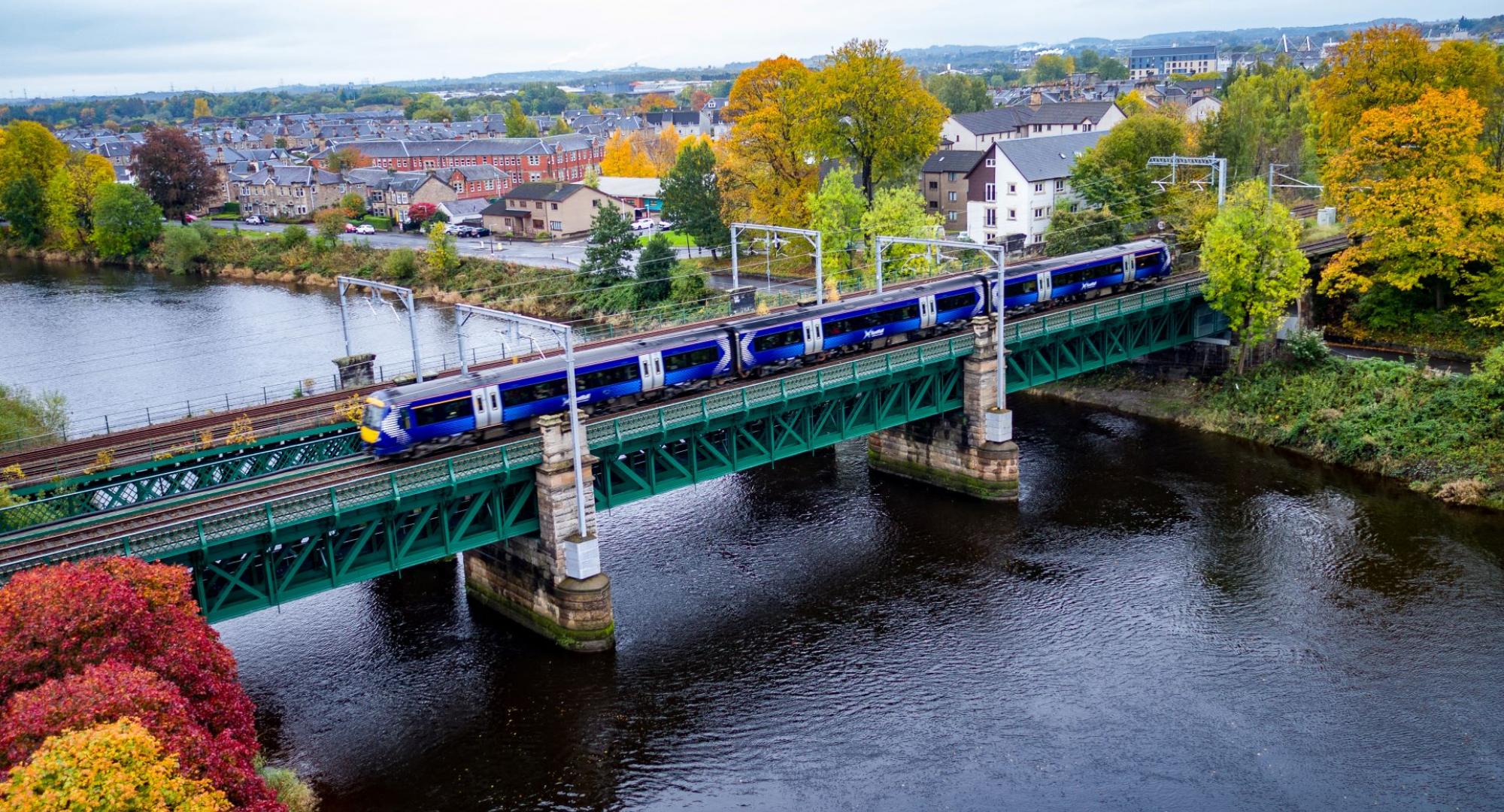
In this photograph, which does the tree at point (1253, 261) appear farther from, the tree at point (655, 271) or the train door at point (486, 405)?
the tree at point (655, 271)

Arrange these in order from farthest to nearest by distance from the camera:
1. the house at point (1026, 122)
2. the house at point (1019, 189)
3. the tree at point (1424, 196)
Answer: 1. the house at point (1026, 122)
2. the house at point (1019, 189)
3. the tree at point (1424, 196)

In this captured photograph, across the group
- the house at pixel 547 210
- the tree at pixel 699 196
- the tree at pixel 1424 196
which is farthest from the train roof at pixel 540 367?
the house at pixel 547 210

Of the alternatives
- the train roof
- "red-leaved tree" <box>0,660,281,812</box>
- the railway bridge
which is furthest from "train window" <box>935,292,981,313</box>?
"red-leaved tree" <box>0,660,281,812</box>

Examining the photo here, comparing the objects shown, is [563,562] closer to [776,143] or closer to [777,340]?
[777,340]

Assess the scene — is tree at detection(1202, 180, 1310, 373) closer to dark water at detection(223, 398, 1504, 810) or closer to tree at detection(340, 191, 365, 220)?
dark water at detection(223, 398, 1504, 810)

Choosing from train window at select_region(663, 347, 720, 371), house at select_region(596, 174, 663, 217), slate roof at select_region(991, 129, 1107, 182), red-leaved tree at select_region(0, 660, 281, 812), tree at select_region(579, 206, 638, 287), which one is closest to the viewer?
red-leaved tree at select_region(0, 660, 281, 812)
